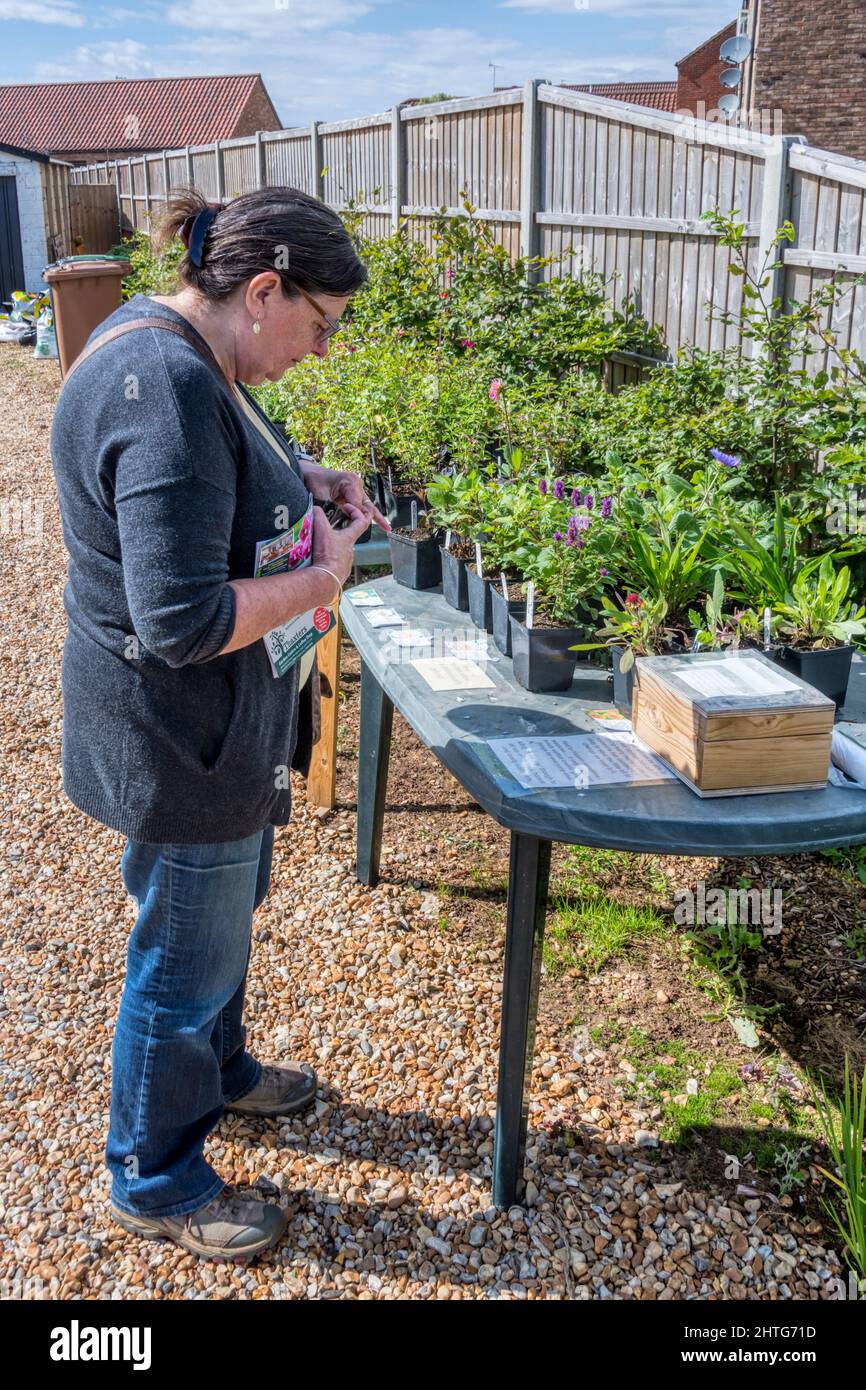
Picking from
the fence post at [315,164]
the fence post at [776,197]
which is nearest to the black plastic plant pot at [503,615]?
the fence post at [776,197]

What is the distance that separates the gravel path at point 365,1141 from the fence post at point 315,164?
31.5 feet

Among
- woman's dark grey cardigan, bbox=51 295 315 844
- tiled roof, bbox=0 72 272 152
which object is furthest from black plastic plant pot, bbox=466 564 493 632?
tiled roof, bbox=0 72 272 152

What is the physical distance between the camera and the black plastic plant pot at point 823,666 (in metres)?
2.25

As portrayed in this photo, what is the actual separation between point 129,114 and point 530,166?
136 feet

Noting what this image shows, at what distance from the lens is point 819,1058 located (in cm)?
276

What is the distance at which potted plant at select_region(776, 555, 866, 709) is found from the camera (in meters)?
2.26

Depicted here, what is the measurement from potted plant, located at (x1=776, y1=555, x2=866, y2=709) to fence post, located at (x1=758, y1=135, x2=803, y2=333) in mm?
2826

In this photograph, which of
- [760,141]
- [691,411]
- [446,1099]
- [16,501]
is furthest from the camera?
[16,501]

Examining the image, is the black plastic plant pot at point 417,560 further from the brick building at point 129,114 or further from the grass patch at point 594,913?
the brick building at point 129,114

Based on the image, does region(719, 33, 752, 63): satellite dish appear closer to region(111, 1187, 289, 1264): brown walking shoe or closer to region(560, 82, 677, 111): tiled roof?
region(111, 1187, 289, 1264): brown walking shoe

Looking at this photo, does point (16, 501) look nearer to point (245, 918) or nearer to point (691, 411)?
point (691, 411)
